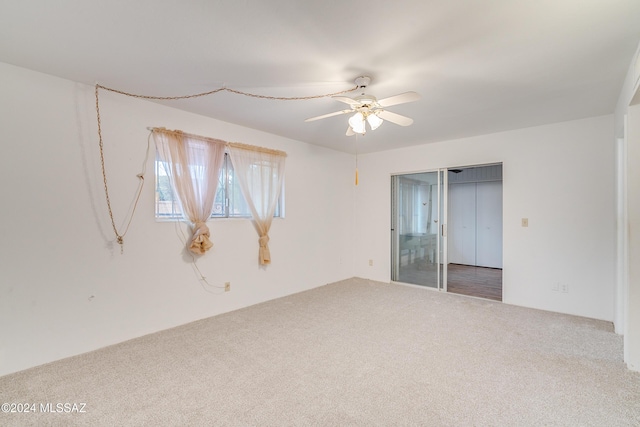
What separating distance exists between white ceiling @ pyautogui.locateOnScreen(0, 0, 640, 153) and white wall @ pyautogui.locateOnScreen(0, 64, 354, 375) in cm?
28

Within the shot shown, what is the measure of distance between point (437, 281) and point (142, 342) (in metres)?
4.14

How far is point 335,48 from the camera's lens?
2074 mm

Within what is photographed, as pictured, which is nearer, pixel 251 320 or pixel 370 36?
pixel 370 36

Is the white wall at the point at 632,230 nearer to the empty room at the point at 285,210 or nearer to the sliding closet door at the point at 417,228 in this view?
the empty room at the point at 285,210

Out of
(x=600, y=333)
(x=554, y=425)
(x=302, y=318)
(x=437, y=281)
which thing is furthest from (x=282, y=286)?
(x=600, y=333)

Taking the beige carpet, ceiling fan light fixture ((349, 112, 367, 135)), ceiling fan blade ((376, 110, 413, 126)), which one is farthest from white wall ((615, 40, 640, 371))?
ceiling fan light fixture ((349, 112, 367, 135))

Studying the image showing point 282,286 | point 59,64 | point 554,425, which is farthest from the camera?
point 282,286

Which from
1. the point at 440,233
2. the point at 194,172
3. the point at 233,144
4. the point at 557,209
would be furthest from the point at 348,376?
the point at 557,209

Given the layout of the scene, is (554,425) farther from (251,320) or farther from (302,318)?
(251,320)

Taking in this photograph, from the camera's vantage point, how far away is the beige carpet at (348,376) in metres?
1.86

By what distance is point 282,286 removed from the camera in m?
4.45

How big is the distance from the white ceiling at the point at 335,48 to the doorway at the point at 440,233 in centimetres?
203

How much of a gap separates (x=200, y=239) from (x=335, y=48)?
7.93 feet

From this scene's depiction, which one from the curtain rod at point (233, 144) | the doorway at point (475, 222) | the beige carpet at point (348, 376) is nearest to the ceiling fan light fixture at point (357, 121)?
the curtain rod at point (233, 144)
